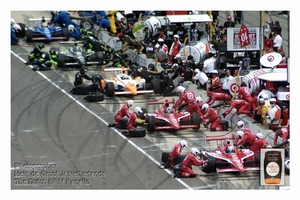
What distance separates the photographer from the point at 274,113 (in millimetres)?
38281

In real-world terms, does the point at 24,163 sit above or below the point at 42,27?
below

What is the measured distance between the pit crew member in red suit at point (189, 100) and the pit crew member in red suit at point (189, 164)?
5442mm

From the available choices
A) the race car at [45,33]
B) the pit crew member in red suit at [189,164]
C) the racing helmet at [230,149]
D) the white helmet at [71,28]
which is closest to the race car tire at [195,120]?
the racing helmet at [230,149]

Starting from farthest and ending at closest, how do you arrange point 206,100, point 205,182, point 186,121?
point 206,100 < point 186,121 < point 205,182

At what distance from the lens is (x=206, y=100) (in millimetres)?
43406

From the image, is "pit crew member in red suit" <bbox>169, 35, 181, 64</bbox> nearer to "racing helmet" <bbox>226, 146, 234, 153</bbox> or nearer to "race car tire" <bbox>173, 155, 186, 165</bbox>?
"race car tire" <bbox>173, 155, 186, 165</bbox>

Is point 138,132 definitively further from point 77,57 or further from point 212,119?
point 77,57

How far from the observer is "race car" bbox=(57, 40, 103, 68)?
4922cm

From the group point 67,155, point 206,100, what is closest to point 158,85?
point 206,100

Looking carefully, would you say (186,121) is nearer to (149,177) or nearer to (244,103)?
(244,103)

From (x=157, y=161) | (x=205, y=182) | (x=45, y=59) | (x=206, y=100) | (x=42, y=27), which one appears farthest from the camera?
(x=42, y=27)

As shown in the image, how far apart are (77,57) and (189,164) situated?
52.0 feet

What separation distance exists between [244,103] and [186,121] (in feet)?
7.87

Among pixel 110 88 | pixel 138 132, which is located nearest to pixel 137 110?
pixel 138 132
